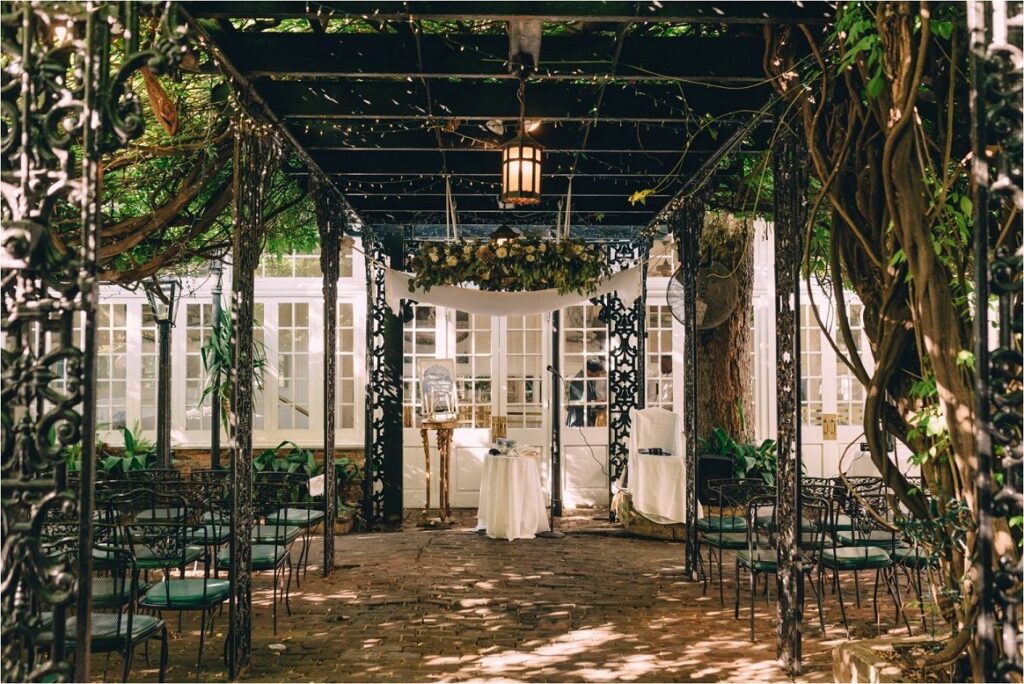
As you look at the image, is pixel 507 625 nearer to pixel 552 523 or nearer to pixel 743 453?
pixel 552 523

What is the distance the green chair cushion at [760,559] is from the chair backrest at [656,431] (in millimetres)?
3211

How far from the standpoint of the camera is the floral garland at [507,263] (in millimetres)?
7477

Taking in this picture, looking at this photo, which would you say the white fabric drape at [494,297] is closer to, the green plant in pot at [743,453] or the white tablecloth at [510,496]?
the white tablecloth at [510,496]

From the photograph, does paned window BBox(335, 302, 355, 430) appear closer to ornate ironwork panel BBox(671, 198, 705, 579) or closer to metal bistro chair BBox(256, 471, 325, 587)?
metal bistro chair BBox(256, 471, 325, 587)

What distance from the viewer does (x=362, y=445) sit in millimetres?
10773

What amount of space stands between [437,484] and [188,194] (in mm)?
5784

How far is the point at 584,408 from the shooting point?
10820 mm

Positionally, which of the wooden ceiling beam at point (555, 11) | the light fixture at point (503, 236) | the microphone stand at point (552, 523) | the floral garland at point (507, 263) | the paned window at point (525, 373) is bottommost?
the microphone stand at point (552, 523)

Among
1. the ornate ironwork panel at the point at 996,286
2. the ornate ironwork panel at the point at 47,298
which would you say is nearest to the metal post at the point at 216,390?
the ornate ironwork panel at the point at 47,298

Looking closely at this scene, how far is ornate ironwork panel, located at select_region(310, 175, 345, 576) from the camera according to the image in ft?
23.4

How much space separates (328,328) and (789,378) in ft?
13.7

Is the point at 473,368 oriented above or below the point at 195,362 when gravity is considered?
below

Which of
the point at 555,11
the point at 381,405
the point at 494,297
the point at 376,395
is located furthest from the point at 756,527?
the point at 376,395

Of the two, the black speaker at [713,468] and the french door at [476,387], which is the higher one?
the french door at [476,387]
